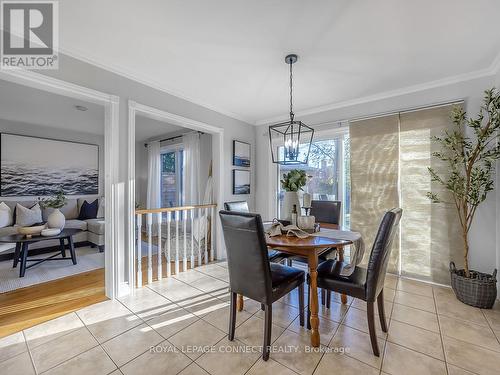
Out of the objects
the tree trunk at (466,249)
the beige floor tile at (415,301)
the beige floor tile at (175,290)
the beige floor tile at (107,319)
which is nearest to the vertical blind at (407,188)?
the tree trunk at (466,249)

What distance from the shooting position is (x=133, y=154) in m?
2.51

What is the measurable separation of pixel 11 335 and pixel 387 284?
3788 mm

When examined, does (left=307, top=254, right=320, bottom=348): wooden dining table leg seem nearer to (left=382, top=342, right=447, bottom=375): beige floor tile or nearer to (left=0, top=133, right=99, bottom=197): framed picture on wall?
(left=382, top=342, right=447, bottom=375): beige floor tile

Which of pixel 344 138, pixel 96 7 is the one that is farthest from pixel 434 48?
pixel 96 7

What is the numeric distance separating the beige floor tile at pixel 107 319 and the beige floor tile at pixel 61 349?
0.23 feet

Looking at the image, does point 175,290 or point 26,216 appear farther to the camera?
point 26,216

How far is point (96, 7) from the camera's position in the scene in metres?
1.60

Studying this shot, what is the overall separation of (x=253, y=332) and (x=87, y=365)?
1.18 meters

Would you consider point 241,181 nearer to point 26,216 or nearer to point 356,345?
point 356,345

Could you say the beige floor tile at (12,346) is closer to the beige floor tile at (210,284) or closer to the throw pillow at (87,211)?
the beige floor tile at (210,284)

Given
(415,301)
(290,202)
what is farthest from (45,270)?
(415,301)

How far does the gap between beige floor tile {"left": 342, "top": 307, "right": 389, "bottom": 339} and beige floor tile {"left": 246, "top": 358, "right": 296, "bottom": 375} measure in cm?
80

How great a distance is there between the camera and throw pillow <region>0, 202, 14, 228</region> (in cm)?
368

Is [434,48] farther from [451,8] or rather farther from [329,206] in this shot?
[329,206]
